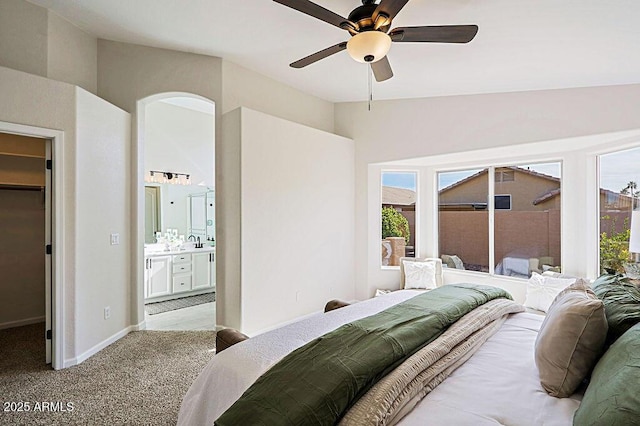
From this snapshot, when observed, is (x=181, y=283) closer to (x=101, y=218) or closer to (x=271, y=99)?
(x=101, y=218)

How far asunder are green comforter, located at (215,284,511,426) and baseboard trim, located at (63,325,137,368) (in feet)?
8.76

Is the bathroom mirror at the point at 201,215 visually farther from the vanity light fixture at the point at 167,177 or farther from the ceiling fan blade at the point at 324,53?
the ceiling fan blade at the point at 324,53

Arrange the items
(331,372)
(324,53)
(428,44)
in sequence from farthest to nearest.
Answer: (428,44) < (324,53) < (331,372)

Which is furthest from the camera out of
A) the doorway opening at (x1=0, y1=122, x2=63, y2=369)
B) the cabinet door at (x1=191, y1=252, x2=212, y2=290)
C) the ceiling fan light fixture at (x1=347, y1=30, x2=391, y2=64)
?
the cabinet door at (x1=191, y1=252, x2=212, y2=290)

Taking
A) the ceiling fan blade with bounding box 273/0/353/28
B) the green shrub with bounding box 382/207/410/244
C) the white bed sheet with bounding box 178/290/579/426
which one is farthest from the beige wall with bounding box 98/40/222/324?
the green shrub with bounding box 382/207/410/244

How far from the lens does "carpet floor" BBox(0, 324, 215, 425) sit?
7.71 ft

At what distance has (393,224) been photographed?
5230 millimetres

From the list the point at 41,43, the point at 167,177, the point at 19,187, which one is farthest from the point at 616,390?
the point at 167,177

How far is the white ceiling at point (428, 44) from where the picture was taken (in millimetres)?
2434

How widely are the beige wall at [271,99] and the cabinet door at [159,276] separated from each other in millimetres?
2862

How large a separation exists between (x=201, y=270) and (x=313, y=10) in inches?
198

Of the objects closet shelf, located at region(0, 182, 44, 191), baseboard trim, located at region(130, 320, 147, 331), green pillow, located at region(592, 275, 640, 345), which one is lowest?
baseboard trim, located at region(130, 320, 147, 331)

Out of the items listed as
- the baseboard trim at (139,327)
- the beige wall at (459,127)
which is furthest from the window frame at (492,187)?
the baseboard trim at (139,327)

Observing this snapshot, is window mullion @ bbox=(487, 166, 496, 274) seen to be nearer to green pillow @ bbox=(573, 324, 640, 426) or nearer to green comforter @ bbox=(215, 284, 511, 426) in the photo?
green comforter @ bbox=(215, 284, 511, 426)
